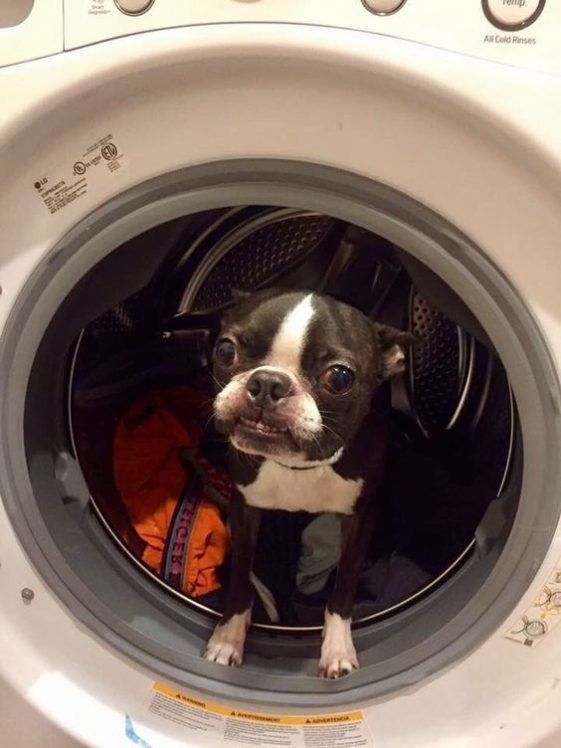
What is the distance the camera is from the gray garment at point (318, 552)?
1.24m

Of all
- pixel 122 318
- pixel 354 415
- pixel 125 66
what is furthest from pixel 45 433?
pixel 125 66

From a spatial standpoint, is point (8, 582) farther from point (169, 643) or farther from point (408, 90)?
point (408, 90)

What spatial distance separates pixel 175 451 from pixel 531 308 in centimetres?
71

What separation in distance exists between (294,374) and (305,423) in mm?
75

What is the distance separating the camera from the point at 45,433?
→ 100 centimetres

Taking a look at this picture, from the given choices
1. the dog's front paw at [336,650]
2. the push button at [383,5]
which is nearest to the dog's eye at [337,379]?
the dog's front paw at [336,650]

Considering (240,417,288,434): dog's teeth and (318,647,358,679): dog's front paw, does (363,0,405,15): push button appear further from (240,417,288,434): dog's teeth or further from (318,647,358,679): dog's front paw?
(318,647,358,679): dog's front paw

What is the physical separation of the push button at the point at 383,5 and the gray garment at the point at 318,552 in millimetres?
833

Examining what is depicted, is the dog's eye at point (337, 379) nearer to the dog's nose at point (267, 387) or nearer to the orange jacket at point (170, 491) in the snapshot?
the dog's nose at point (267, 387)

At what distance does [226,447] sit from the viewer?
4.36 ft

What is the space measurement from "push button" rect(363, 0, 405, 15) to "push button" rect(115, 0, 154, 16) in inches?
7.1

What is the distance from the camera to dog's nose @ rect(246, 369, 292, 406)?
2.93 ft

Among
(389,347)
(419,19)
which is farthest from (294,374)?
(419,19)

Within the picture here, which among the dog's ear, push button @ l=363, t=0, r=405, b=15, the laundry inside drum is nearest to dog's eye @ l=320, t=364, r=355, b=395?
the dog's ear
